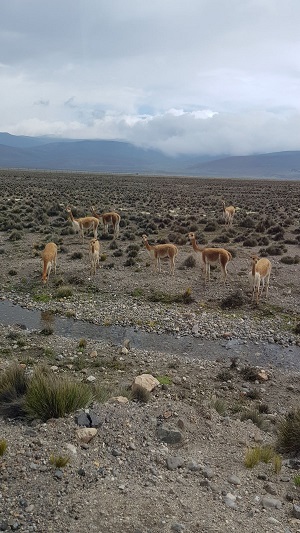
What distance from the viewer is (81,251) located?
19.5m

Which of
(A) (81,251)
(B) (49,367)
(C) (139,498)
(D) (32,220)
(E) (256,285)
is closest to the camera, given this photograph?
(C) (139,498)

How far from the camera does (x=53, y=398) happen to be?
637 centimetres

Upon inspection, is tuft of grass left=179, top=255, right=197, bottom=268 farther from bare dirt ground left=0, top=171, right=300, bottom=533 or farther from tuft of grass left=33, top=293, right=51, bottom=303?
tuft of grass left=33, top=293, right=51, bottom=303

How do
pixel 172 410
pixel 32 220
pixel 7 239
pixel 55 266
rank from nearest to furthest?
1. pixel 172 410
2. pixel 55 266
3. pixel 7 239
4. pixel 32 220

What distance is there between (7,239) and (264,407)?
17.6 meters

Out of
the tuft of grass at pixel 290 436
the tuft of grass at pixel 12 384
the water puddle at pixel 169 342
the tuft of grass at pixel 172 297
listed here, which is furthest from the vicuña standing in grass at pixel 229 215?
the tuft of grass at pixel 12 384

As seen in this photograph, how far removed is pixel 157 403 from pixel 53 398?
68.4 inches

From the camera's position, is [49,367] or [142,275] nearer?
[49,367]

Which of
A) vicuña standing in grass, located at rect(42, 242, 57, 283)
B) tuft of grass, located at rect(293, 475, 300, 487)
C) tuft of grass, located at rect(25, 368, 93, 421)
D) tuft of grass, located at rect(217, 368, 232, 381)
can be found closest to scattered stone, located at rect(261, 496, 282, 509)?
tuft of grass, located at rect(293, 475, 300, 487)

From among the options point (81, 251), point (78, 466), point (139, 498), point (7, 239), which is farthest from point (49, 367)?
point (7, 239)

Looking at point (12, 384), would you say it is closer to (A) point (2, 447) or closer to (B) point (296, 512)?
(A) point (2, 447)

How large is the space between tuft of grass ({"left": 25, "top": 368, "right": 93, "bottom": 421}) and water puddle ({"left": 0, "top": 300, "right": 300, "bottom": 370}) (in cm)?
405

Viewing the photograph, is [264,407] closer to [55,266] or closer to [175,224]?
[55,266]

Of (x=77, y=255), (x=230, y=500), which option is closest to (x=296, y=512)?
(x=230, y=500)
